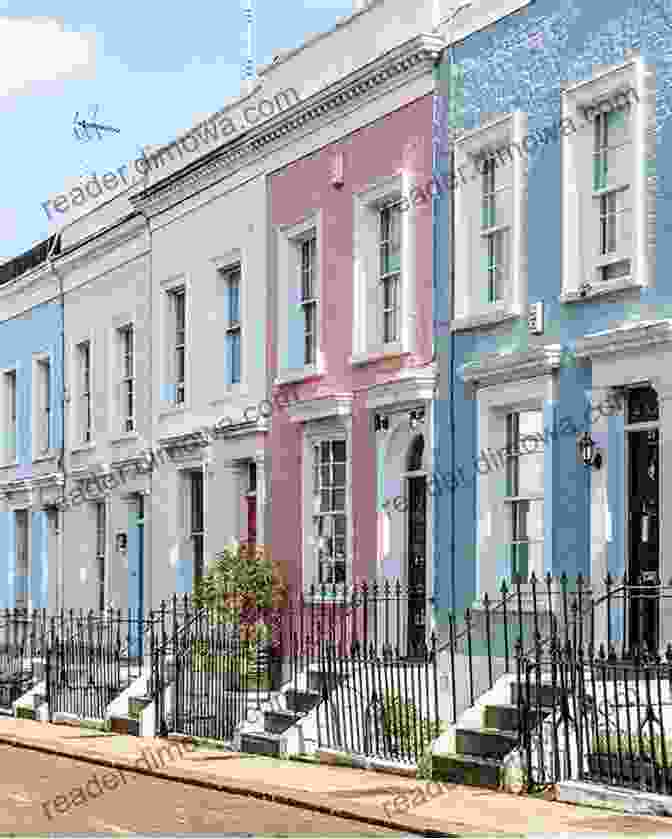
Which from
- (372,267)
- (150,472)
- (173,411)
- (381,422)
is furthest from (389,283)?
(150,472)

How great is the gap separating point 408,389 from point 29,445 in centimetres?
1520

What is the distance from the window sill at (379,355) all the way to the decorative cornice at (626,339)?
3.58m

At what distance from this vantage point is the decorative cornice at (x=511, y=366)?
18297 mm

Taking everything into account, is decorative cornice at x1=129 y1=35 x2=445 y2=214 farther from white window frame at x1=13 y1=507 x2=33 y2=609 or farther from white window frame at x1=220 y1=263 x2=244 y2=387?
white window frame at x1=13 y1=507 x2=33 y2=609

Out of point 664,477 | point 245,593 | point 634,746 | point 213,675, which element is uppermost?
point 664,477

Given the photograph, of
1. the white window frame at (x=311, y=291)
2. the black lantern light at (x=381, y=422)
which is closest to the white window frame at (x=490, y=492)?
the black lantern light at (x=381, y=422)

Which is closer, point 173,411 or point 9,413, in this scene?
point 173,411

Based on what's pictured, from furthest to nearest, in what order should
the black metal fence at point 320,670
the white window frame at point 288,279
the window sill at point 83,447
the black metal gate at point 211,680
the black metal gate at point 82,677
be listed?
the window sill at point 83,447, the black metal gate at point 82,677, the white window frame at point 288,279, the black metal gate at point 211,680, the black metal fence at point 320,670

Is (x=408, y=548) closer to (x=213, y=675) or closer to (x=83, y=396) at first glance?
(x=213, y=675)

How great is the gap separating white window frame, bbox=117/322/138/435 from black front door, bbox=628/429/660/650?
13.5m

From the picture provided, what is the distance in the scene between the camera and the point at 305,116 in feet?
77.7

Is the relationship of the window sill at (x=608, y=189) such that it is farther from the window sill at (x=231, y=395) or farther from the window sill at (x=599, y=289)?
the window sill at (x=231, y=395)

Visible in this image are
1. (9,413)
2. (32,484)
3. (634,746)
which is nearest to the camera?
(634,746)

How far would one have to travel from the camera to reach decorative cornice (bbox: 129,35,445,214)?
21.0m
